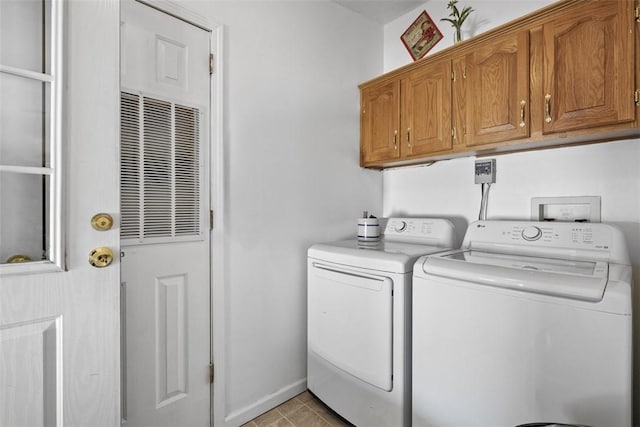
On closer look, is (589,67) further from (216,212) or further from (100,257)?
(100,257)

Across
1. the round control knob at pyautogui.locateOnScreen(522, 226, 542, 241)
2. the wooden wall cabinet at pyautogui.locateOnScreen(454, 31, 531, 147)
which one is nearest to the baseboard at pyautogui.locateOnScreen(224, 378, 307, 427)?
the round control knob at pyautogui.locateOnScreen(522, 226, 542, 241)

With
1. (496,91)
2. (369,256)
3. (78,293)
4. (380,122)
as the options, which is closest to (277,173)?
(369,256)

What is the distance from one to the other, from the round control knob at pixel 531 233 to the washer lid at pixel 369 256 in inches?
15.9

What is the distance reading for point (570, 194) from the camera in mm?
1656

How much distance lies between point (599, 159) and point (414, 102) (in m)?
1.02

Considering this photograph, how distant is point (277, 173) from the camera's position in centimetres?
189

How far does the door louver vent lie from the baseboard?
1016 mm

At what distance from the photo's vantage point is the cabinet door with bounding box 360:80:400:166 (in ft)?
6.97

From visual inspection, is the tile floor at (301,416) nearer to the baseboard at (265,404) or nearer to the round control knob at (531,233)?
the baseboard at (265,404)

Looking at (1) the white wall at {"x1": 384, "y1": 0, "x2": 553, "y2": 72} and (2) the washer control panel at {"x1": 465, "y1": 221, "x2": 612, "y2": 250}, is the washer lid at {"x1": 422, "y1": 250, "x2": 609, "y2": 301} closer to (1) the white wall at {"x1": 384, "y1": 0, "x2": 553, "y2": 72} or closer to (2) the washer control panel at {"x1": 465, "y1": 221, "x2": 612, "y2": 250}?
(2) the washer control panel at {"x1": 465, "y1": 221, "x2": 612, "y2": 250}

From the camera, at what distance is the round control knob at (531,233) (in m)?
1.52

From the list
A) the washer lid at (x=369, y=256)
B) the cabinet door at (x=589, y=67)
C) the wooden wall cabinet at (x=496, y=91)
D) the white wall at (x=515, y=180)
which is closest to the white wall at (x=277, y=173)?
the washer lid at (x=369, y=256)

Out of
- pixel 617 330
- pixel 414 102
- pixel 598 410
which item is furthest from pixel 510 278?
pixel 414 102

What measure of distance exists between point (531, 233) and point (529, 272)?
1.62 feet
